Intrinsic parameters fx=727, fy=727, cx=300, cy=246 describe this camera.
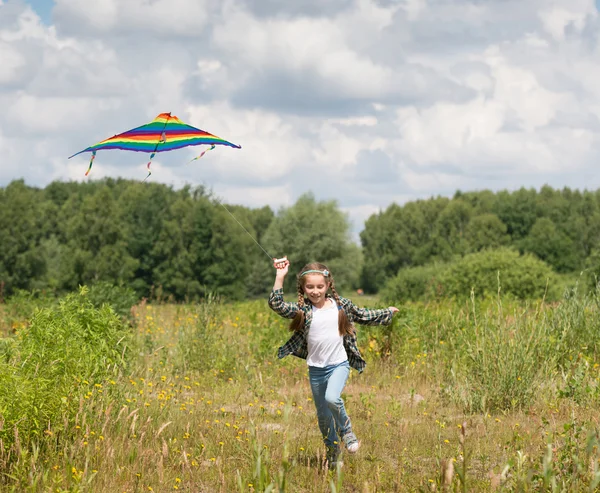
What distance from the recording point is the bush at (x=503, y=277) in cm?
2041

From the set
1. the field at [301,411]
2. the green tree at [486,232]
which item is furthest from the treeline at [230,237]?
the field at [301,411]

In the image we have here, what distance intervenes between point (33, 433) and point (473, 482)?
2959mm

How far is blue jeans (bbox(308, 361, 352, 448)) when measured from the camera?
17.3 ft

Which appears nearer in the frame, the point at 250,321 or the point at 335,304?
the point at 335,304

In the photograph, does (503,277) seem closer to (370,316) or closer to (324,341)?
(370,316)

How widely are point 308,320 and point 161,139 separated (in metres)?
2.20

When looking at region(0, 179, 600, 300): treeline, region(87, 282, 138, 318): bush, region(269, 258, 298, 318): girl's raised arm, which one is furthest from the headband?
region(0, 179, 600, 300): treeline

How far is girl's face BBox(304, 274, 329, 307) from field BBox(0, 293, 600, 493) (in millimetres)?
1098

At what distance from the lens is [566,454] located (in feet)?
14.2

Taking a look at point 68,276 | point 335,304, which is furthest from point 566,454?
point 68,276

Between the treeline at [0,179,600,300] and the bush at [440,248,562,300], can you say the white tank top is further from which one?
the treeline at [0,179,600,300]

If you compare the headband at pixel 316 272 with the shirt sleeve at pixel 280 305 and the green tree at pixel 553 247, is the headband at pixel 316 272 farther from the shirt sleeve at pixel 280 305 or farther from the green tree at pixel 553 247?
the green tree at pixel 553 247

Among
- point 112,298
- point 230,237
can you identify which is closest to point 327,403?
point 112,298

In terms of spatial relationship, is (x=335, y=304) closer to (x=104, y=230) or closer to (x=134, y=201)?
(x=104, y=230)
